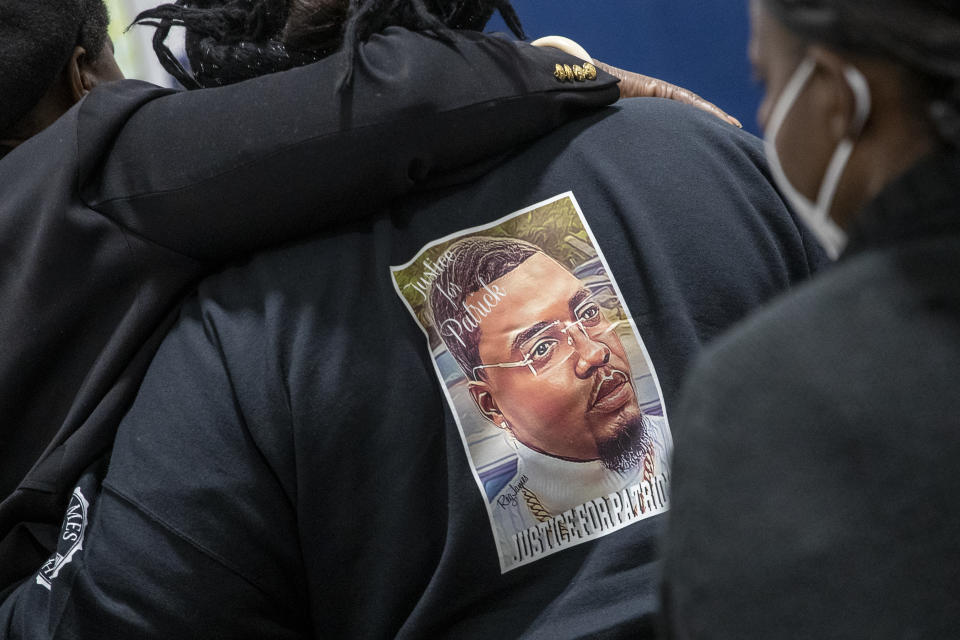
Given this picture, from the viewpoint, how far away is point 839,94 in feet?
1.39

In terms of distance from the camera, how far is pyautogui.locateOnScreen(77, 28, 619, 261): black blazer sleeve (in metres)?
0.71

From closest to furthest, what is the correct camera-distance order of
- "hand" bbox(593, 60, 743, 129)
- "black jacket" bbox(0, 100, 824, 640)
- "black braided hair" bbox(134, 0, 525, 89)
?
1. "black jacket" bbox(0, 100, 824, 640)
2. "black braided hair" bbox(134, 0, 525, 89)
3. "hand" bbox(593, 60, 743, 129)

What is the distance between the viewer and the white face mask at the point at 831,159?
0.41 meters

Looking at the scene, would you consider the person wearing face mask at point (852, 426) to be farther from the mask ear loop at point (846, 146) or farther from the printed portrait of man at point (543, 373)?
the printed portrait of man at point (543, 373)

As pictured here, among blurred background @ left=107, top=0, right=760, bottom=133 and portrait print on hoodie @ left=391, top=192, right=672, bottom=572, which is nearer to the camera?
portrait print on hoodie @ left=391, top=192, right=672, bottom=572

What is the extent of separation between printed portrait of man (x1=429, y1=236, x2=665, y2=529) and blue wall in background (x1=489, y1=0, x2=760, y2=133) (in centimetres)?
81

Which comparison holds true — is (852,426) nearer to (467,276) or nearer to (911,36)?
(911,36)

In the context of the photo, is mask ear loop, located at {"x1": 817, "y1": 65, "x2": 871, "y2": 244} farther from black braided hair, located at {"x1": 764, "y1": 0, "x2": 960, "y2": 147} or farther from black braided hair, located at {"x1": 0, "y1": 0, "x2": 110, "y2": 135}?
black braided hair, located at {"x1": 0, "y1": 0, "x2": 110, "y2": 135}

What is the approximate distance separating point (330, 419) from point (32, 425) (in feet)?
0.91

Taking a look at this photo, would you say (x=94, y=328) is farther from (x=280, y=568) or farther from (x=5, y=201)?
(x=280, y=568)

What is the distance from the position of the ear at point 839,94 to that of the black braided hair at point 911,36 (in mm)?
18

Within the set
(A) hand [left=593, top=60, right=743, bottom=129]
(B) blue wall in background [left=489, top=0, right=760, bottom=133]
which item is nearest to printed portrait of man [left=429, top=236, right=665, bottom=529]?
(A) hand [left=593, top=60, right=743, bottom=129]

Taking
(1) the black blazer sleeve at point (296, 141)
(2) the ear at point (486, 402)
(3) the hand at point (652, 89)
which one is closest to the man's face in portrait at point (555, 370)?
(2) the ear at point (486, 402)
